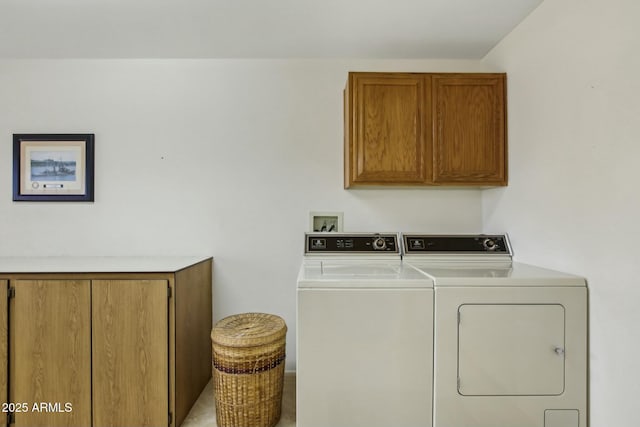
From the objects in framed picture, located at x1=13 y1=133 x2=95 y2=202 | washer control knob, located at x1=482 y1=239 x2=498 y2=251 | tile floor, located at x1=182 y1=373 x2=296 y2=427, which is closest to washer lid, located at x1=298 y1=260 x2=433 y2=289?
washer control knob, located at x1=482 y1=239 x2=498 y2=251

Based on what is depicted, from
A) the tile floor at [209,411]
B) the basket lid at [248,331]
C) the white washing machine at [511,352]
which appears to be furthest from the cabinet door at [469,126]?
the tile floor at [209,411]

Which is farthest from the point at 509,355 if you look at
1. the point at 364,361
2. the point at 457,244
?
the point at 457,244

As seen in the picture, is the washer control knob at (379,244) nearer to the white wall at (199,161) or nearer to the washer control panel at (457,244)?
the washer control panel at (457,244)

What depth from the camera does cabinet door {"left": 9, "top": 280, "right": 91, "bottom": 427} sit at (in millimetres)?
1681

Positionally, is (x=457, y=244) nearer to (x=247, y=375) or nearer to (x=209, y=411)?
(x=247, y=375)

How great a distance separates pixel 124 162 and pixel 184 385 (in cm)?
163

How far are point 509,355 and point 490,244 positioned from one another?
82 centimetres

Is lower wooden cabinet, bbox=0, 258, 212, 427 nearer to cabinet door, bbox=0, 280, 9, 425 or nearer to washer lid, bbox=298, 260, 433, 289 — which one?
cabinet door, bbox=0, 280, 9, 425

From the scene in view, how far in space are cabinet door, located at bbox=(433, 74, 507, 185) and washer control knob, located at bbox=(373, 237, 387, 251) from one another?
55 cm

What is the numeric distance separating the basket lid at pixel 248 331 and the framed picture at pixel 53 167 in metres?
1.50

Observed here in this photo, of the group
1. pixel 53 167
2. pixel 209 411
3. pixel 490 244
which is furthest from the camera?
pixel 53 167

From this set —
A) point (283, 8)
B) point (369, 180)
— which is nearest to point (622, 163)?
point (369, 180)

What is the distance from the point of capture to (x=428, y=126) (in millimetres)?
2020

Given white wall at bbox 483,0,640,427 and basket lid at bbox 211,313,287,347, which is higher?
white wall at bbox 483,0,640,427
